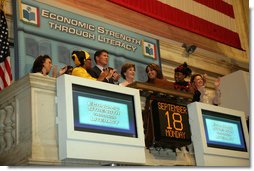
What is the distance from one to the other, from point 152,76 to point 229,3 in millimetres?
1882

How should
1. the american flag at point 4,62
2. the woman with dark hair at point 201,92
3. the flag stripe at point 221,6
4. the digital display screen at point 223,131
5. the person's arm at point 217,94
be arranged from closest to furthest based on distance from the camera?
the american flag at point 4,62, the digital display screen at point 223,131, the woman with dark hair at point 201,92, the person's arm at point 217,94, the flag stripe at point 221,6

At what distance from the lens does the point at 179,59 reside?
17.8 ft

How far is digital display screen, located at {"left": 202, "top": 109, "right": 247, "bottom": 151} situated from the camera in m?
3.98

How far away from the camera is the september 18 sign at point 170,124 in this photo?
365 centimetres

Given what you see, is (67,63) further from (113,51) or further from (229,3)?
(229,3)

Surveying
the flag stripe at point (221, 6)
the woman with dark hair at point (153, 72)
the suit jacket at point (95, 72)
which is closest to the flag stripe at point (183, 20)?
the flag stripe at point (221, 6)

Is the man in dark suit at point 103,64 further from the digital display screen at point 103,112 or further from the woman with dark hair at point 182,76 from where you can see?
the digital display screen at point 103,112

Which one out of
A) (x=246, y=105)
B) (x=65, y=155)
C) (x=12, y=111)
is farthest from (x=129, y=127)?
(x=246, y=105)

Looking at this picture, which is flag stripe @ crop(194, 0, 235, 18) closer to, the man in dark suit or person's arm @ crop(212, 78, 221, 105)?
person's arm @ crop(212, 78, 221, 105)

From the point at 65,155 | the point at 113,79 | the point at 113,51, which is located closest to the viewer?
the point at 65,155

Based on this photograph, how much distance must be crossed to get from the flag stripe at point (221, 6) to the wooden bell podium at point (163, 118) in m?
2.08

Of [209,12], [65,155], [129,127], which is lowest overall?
[65,155]

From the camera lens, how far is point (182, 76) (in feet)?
16.0

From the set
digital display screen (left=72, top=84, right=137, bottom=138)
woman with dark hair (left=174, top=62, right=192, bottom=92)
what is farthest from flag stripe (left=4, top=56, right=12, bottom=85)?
woman with dark hair (left=174, top=62, right=192, bottom=92)
